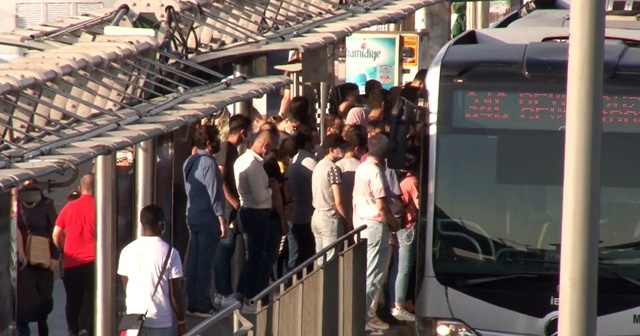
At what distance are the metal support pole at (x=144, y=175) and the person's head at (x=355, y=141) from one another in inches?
117

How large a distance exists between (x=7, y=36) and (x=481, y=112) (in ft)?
11.2

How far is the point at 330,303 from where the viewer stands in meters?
11.5

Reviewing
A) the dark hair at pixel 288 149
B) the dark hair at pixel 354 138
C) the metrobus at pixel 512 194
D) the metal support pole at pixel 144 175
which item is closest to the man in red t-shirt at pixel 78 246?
the metal support pole at pixel 144 175

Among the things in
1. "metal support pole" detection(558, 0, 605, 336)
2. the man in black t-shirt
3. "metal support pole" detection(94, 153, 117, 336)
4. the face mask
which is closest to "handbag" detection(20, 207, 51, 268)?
the face mask

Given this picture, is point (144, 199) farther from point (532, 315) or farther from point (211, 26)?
point (532, 315)

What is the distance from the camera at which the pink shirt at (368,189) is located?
13.4 metres

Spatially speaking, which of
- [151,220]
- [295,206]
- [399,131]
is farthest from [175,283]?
[295,206]

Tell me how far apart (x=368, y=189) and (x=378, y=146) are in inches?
15.7

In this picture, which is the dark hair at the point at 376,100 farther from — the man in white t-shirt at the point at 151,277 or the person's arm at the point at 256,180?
the man in white t-shirt at the point at 151,277

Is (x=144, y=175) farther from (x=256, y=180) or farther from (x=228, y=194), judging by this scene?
(x=228, y=194)

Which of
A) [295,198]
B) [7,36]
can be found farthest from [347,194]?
[7,36]

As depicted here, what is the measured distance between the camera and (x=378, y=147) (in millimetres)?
13391

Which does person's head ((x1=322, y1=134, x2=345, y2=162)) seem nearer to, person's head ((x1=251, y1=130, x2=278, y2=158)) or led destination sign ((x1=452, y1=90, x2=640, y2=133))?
person's head ((x1=251, y1=130, x2=278, y2=158))

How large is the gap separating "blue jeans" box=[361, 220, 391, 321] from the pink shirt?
92 millimetres
